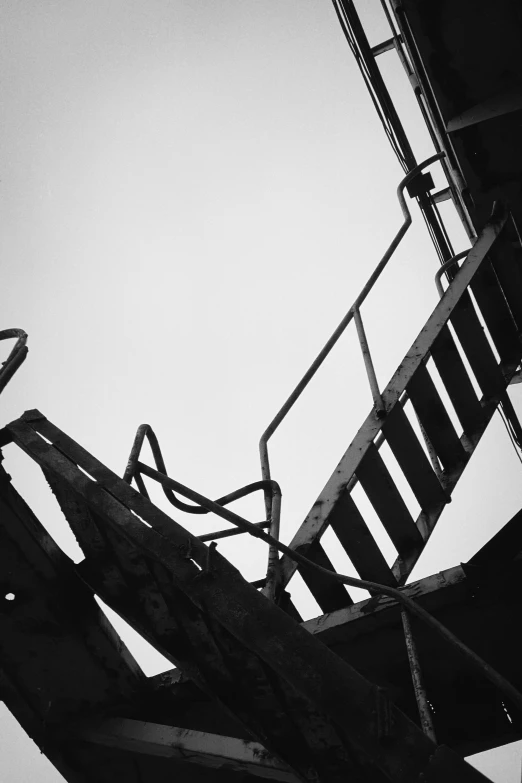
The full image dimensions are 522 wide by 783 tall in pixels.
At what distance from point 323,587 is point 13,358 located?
8.10 ft

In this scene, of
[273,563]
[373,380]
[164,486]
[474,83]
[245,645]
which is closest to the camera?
[245,645]

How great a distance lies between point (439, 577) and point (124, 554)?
1797mm

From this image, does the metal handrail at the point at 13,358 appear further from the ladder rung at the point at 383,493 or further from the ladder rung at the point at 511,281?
the ladder rung at the point at 511,281

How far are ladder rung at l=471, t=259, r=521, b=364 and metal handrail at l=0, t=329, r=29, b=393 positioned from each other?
12.5 ft

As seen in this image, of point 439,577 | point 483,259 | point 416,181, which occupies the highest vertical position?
point 416,181

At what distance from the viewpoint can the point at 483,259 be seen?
5238 mm

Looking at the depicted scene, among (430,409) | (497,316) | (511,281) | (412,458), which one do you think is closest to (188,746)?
(412,458)

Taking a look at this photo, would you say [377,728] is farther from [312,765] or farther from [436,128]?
→ [436,128]

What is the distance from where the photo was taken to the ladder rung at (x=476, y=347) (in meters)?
4.99

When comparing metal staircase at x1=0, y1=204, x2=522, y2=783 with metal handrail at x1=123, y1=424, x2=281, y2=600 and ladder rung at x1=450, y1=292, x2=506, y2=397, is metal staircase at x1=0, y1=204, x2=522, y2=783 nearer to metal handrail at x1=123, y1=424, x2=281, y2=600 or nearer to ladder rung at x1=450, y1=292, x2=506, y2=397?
metal handrail at x1=123, y1=424, x2=281, y2=600

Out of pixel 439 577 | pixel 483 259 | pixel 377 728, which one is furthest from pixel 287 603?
pixel 483 259

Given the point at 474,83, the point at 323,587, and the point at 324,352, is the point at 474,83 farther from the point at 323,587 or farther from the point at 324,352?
the point at 323,587

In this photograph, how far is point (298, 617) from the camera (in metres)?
4.20

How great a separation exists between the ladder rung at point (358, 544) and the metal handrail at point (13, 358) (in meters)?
2.24
